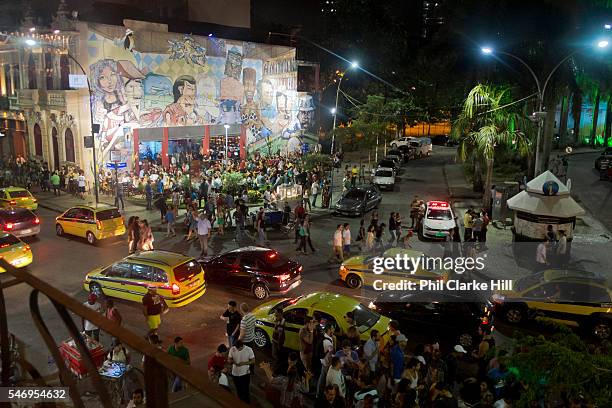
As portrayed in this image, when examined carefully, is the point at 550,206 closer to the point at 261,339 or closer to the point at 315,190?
the point at 315,190

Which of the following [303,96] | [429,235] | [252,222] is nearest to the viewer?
[429,235]

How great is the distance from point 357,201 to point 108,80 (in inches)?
654

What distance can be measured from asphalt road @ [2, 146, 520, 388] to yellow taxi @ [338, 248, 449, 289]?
337mm

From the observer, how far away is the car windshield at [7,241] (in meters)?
17.3

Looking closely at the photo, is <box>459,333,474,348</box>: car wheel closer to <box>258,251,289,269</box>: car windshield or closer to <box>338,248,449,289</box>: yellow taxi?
<box>338,248,449,289</box>: yellow taxi

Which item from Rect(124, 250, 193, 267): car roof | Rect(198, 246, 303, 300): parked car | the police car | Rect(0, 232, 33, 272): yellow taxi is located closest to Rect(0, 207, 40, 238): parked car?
Rect(0, 232, 33, 272): yellow taxi

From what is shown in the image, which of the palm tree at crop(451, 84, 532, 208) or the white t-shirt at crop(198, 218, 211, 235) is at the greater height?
the palm tree at crop(451, 84, 532, 208)

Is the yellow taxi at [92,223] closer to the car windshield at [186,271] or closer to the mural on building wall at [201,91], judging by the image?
the car windshield at [186,271]

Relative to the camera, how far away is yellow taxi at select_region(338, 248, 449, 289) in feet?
50.3

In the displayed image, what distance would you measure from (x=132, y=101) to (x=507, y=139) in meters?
21.9

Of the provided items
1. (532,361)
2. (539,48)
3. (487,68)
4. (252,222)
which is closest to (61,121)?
(252,222)

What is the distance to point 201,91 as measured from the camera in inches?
1518

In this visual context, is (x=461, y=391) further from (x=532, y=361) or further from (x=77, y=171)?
(x=77, y=171)

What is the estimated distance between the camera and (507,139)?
27.1m
